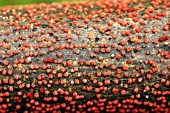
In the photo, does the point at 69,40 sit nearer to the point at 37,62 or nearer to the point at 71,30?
the point at 71,30

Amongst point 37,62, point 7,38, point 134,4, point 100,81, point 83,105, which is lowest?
point 83,105

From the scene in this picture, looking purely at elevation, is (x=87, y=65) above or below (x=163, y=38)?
below

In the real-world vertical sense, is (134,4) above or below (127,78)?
above

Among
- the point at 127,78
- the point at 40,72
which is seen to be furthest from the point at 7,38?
the point at 127,78

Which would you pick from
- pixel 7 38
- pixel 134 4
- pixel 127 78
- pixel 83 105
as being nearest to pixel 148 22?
pixel 134 4

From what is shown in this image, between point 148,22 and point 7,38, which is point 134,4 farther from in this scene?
point 7,38

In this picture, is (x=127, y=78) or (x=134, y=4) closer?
(x=127, y=78)
